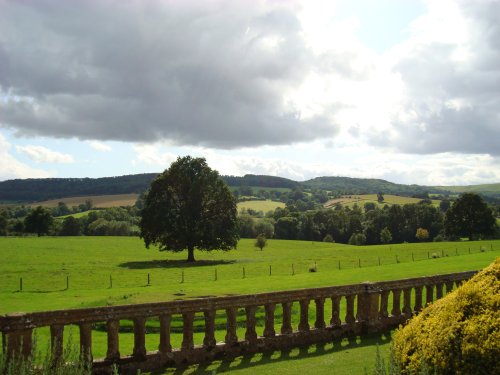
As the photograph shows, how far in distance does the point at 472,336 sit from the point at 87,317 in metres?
7.61

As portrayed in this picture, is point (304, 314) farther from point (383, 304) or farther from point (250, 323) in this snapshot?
point (383, 304)

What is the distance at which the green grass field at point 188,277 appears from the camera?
12.8 m

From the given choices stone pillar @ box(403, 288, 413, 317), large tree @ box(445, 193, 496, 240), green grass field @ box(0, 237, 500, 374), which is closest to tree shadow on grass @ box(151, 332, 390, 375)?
green grass field @ box(0, 237, 500, 374)

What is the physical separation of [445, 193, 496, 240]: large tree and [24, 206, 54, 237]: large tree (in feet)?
281

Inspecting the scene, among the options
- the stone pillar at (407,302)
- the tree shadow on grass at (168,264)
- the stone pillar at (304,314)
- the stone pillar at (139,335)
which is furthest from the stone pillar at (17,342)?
the tree shadow on grass at (168,264)

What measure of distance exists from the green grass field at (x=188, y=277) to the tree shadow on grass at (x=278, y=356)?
26 millimetres

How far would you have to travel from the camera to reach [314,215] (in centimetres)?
13712

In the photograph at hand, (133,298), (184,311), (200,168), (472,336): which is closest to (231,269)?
(200,168)

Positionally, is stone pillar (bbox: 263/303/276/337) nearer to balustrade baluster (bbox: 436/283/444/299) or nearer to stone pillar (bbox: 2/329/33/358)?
stone pillar (bbox: 2/329/33/358)

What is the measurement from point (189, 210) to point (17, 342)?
176ft

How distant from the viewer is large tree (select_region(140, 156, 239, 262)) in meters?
62.3

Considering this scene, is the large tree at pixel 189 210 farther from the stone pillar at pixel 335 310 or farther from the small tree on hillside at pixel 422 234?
the small tree on hillside at pixel 422 234

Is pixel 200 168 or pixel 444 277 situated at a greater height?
pixel 200 168

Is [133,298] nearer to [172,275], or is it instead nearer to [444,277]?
[444,277]
